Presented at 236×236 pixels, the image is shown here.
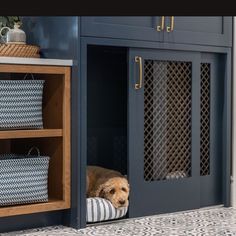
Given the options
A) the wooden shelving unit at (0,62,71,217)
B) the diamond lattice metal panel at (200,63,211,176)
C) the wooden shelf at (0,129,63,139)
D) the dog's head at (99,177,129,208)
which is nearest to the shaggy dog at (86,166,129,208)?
the dog's head at (99,177,129,208)

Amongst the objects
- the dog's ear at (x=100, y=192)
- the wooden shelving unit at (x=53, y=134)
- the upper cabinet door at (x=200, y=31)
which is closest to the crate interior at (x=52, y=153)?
the wooden shelving unit at (x=53, y=134)

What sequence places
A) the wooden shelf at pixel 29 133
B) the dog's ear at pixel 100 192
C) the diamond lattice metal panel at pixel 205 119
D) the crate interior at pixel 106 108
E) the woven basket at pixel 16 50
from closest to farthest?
the wooden shelf at pixel 29 133
the woven basket at pixel 16 50
the dog's ear at pixel 100 192
the diamond lattice metal panel at pixel 205 119
the crate interior at pixel 106 108

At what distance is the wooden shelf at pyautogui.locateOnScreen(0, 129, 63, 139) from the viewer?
1.82m

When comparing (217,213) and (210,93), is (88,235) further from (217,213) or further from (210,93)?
(210,93)

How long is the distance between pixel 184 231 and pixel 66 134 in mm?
708

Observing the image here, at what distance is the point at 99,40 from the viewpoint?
2.02 metres

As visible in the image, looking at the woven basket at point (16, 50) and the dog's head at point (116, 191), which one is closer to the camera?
the woven basket at point (16, 50)

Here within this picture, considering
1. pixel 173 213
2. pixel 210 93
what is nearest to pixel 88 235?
pixel 173 213

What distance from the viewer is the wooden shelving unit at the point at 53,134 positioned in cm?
187

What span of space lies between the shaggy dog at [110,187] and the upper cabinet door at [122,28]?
2.37 ft

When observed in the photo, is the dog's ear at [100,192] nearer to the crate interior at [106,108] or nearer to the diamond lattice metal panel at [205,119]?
the crate interior at [106,108]

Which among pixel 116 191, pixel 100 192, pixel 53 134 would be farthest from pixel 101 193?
pixel 53 134

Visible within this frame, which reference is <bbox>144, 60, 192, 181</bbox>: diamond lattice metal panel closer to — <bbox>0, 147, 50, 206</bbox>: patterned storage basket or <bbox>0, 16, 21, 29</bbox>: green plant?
<bbox>0, 147, 50, 206</bbox>: patterned storage basket
